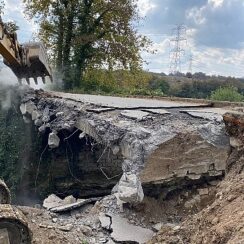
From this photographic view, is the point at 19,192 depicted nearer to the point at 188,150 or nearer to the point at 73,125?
the point at 73,125

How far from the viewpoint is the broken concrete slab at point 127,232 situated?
561 centimetres

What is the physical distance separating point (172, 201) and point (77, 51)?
14177 mm

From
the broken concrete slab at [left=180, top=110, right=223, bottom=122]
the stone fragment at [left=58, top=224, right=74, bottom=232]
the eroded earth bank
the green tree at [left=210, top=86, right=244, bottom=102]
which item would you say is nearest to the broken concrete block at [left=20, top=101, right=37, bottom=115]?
the eroded earth bank

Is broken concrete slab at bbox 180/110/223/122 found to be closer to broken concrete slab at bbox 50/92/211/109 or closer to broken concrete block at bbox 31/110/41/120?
broken concrete slab at bbox 50/92/211/109

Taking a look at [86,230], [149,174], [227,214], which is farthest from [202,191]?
[227,214]

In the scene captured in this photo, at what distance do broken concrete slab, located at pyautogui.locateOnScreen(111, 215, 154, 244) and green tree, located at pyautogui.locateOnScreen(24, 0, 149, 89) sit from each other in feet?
46.3

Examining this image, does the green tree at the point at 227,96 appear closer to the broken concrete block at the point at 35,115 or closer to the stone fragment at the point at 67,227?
the broken concrete block at the point at 35,115

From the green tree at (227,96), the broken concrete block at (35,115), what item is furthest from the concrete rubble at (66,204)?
the green tree at (227,96)

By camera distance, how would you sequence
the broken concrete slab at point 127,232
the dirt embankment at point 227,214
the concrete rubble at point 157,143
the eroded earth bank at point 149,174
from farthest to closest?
the concrete rubble at point 157,143, the broken concrete slab at point 127,232, the eroded earth bank at point 149,174, the dirt embankment at point 227,214

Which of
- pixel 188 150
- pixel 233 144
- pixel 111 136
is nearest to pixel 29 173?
pixel 111 136

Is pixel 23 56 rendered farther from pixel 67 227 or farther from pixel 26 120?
pixel 67 227

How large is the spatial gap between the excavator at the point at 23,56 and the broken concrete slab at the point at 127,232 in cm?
353

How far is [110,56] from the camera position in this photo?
20125mm

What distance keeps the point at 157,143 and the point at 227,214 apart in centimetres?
284
